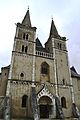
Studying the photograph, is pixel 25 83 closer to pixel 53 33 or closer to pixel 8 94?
pixel 8 94

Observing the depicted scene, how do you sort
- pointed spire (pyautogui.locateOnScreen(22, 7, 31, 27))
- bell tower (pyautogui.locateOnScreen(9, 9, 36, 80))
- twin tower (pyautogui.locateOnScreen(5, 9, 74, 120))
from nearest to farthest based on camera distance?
twin tower (pyautogui.locateOnScreen(5, 9, 74, 120))
bell tower (pyautogui.locateOnScreen(9, 9, 36, 80))
pointed spire (pyautogui.locateOnScreen(22, 7, 31, 27))

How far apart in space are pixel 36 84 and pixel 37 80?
0.86 metres

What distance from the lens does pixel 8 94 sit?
20.8m

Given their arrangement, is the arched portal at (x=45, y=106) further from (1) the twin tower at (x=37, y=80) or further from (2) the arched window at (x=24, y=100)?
(2) the arched window at (x=24, y=100)

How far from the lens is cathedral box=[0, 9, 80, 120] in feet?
68.0

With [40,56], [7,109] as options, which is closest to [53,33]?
[40,56]

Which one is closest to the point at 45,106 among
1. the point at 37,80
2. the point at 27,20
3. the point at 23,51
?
the point at 37,80

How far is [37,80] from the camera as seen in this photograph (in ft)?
79.0

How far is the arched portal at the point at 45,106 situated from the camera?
2262 cm

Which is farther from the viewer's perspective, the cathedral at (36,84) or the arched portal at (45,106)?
the arched portal at (45,106)

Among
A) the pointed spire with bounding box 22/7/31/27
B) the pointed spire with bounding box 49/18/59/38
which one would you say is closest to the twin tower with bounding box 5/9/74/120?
the pointed spire with bounding box 22/7/31/27

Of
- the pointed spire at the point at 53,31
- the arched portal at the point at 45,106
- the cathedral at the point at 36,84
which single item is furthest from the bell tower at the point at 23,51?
the pointed spire at the point at 53,31

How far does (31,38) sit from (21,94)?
11.8m

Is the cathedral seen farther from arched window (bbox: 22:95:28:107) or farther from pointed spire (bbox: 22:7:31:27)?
pointed spire (bbox: 22:7:31:27)
